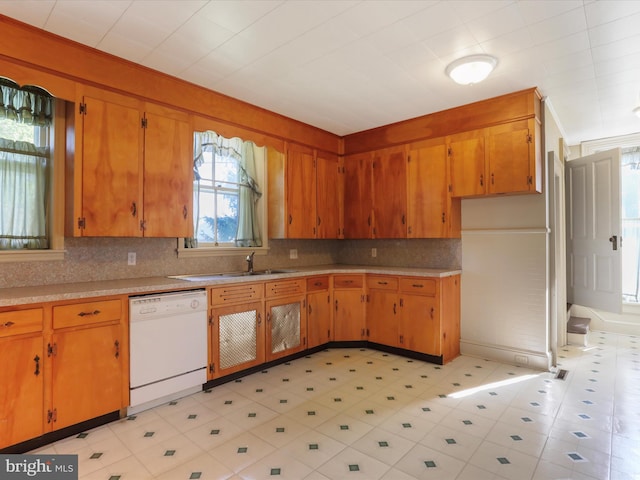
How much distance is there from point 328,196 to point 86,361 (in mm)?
3261

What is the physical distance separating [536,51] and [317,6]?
175 centimetres

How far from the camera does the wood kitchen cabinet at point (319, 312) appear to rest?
13.4 ft

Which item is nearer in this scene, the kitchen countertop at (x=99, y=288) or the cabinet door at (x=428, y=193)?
the kitchen countertop at (x=99, y=288)

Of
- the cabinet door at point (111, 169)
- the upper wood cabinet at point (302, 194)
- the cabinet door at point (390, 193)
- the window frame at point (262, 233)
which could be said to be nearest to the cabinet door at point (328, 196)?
the upper wood cabinet at point (302, 194)

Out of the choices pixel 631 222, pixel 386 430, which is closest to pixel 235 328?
pixel 386 430

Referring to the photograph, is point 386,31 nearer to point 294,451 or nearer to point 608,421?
point 294,451

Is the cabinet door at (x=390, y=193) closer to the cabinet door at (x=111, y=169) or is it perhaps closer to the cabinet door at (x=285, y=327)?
the cabinet door at (x=285, y=327)

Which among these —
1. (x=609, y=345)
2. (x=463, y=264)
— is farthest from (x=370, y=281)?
(x=609, y=345)

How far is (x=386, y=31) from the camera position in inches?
96.9

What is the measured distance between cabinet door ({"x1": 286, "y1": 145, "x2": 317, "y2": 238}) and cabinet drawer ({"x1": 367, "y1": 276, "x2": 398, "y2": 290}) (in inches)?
36.6

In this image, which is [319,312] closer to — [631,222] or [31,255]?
[31,255]

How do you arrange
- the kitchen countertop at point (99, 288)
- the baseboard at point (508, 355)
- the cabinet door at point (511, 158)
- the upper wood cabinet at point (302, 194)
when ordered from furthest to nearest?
the upper wood cabinet at point (302, 194), the baseboard at point (508, 355), the cabinet door at point (511, 158), the kitchen countertop at point (99, 288)

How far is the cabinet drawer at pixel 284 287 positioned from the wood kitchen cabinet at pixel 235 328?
0.11 m

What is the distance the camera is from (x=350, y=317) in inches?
171
